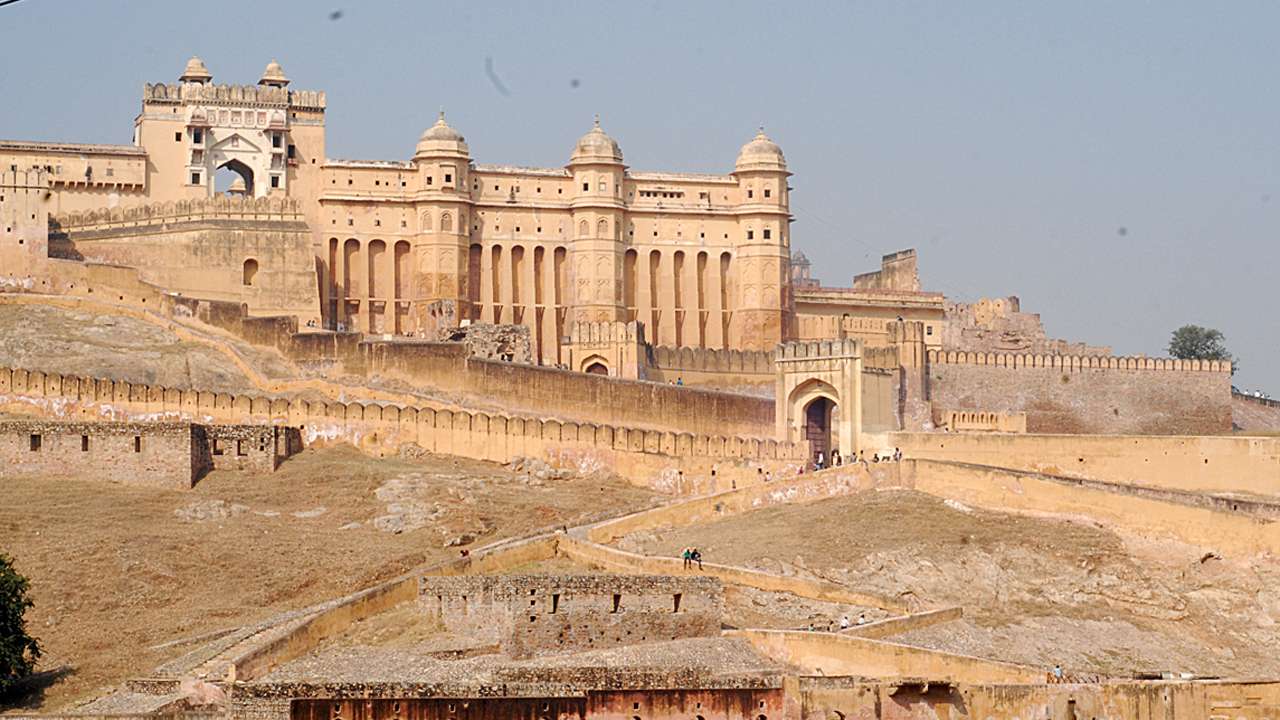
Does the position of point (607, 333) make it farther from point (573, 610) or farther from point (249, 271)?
point (573, 610)

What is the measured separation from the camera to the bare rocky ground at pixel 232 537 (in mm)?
37375

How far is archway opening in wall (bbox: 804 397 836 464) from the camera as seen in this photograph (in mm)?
56562

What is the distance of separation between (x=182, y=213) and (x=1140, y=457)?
32232 millimetres

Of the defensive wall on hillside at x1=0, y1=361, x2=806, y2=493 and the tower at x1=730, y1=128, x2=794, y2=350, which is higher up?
the tower at x1=730, y1=128, x2=794, y2=350

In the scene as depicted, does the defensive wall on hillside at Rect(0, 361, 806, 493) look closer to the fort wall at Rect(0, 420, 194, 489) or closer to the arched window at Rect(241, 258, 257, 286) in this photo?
the fort wall at Rect(0, 420, 194, 489)

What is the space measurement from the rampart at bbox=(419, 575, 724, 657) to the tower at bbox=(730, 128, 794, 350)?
38.1 meters

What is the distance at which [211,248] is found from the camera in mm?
66875

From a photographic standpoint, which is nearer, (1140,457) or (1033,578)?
(1033,578)

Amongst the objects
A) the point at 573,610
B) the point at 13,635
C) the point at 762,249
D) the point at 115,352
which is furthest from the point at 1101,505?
the point at 762,249

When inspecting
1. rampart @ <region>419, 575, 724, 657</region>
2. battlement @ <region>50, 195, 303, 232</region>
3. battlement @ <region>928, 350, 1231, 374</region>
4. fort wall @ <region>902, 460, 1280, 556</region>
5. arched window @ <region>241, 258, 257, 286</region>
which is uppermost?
battlement @ <region>50, 195, 303, 232</region>

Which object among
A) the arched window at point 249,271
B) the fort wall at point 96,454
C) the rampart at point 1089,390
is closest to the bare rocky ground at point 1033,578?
the fort wall at point 96,454

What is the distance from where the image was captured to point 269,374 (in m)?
57.8

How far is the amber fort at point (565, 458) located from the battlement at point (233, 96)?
0.35ft

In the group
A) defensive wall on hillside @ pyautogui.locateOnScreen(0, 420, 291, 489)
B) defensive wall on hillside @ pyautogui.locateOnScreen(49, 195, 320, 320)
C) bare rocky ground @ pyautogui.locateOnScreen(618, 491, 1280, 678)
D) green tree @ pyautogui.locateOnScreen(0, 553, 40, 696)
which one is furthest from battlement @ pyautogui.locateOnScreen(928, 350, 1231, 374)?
green tree @ pyautogui.locateOnScreen(0, 553, 40, 696)
